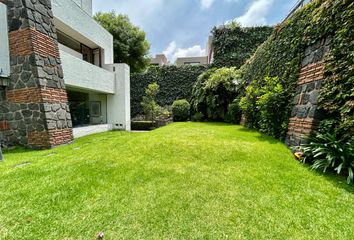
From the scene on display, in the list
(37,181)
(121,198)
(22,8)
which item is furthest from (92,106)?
(121,198)

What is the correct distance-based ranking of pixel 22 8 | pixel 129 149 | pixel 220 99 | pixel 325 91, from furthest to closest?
1. pixel 220 99
2. pixel 22 8
3. pixel 129 149
4. pixel 325 91

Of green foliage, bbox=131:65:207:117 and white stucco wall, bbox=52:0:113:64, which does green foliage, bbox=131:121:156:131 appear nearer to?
green foliage, bbox=131:65:207:117

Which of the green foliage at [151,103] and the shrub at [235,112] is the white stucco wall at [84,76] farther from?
the shrub at [235,112]

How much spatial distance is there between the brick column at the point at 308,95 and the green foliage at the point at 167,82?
37.1 feet

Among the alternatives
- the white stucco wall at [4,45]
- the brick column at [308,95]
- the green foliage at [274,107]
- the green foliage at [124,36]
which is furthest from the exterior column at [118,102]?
the brick column at [308,95]

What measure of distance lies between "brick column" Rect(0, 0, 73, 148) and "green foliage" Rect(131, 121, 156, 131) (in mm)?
7494

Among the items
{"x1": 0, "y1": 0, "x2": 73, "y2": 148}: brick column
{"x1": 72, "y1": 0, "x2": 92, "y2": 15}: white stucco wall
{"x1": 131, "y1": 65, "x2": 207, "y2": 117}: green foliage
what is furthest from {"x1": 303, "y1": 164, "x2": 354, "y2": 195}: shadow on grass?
{"x1": 72, "y1": 0, "x2": 92, "y2": 15}: white stucco wall

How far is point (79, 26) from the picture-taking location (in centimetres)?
890

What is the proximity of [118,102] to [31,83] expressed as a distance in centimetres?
627

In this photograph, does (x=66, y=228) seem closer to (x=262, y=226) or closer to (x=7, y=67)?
(x=262, y=226)

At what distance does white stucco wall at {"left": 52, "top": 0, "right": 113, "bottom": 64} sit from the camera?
25.1 feet

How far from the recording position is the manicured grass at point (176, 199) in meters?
1.95

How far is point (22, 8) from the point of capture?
5391 millimetres

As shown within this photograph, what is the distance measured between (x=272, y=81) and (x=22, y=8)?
8.00 meters
